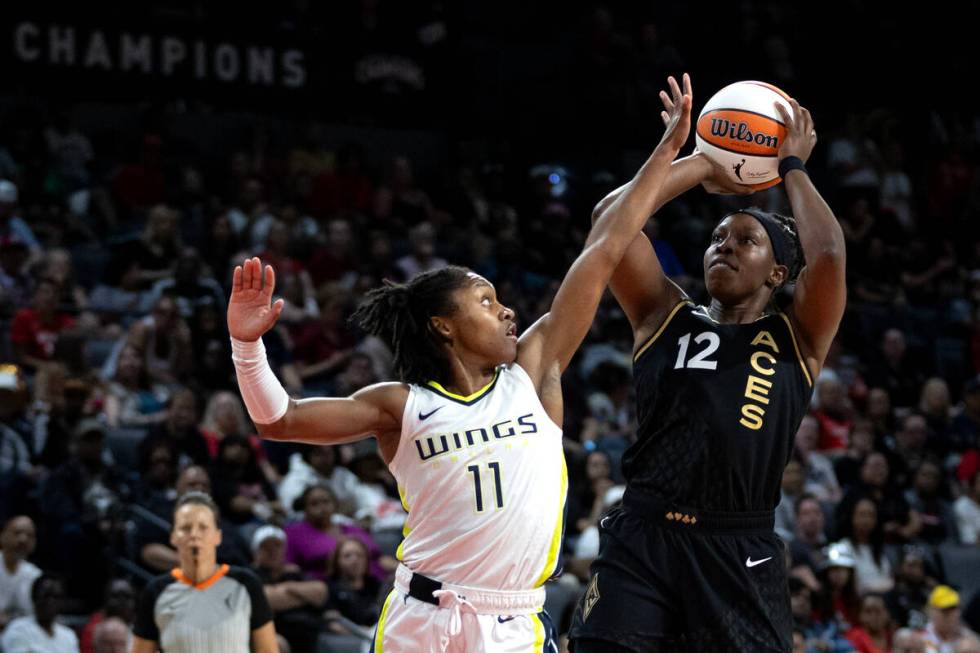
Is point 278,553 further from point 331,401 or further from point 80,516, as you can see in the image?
point 331,401

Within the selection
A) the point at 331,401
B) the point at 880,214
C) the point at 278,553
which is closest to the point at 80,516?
Answer: the point at 278,553

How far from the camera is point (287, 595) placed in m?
9.00

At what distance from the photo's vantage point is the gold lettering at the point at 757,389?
15.1ft

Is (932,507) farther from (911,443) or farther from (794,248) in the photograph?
Answer: (794,248)

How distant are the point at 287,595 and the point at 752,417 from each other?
5093 mm

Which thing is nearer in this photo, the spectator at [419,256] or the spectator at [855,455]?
the spectator at [855,455]

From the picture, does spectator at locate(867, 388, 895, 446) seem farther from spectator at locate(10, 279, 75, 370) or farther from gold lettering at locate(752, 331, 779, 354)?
gold lettering at locate(752, 331, 779, 354)

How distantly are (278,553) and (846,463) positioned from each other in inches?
220

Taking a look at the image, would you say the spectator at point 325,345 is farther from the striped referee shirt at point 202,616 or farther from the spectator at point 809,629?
the striped referee shirt at point 202,616

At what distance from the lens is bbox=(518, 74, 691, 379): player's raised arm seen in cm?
457

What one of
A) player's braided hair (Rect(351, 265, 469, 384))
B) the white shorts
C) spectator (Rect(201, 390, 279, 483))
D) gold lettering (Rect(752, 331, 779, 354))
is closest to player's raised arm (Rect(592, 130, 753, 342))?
gold lettering (Rect(752, 331, 779, 354))

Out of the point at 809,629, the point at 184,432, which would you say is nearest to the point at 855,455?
the point at 809,629

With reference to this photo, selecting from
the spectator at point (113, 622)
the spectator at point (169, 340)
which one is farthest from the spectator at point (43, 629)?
the spectator at point (169, 340)

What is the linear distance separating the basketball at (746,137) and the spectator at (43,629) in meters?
5.13
